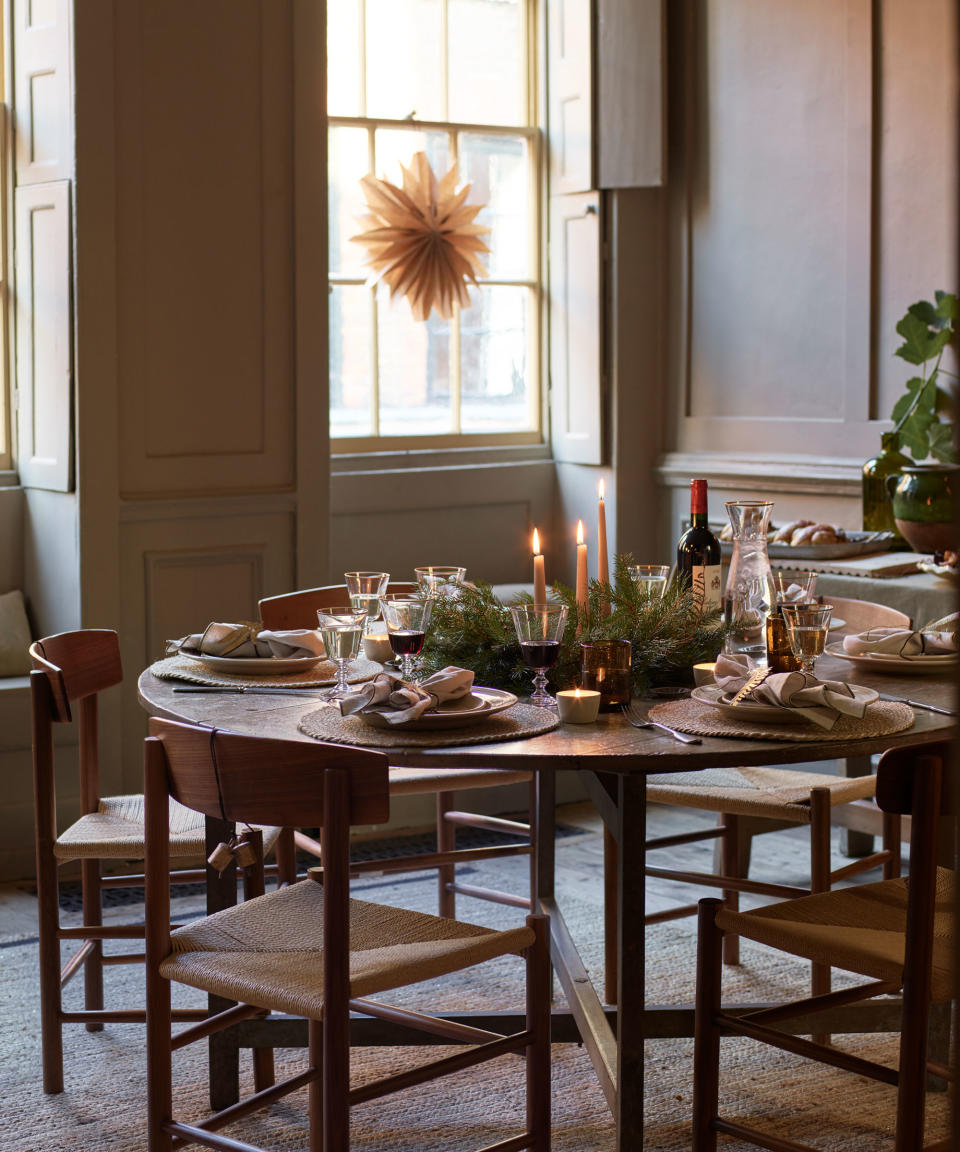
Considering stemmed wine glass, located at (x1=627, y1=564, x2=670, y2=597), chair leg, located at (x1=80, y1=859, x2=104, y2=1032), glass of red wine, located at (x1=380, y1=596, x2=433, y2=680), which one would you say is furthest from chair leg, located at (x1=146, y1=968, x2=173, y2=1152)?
stemmed wine glass, located at (x1=627, y1=564, x2=670, y2=597)

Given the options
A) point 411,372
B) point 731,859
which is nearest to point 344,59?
point 411,372

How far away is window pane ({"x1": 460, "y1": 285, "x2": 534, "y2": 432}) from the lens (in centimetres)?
515

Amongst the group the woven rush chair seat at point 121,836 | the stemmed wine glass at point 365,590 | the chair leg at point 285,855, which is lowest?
the chair leg at point 285,855

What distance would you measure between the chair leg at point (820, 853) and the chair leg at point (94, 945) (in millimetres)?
1435

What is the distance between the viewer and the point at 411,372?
5016 mm

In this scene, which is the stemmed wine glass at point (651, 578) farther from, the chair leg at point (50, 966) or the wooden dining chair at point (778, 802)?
the chair leg at point (50, 966)

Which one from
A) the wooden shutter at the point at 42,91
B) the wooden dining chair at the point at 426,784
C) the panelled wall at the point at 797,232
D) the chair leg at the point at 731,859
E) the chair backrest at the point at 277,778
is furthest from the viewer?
the panelled wall at the point at 797,232

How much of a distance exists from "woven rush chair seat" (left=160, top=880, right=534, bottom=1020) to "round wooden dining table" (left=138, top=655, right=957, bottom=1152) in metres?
0.25

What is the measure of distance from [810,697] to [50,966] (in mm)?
1492

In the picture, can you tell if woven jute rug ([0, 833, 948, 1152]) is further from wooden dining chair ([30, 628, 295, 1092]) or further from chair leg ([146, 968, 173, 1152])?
chair leg ([146, 968, 173, 1152])

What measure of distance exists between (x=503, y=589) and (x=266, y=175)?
1538 millimetres

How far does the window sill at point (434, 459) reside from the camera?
4.83 m

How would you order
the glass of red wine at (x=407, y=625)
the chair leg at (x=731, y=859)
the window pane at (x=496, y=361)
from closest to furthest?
the glass of red wine at (x=407, y=625), the chair leg at (x=731, y=859), the window pane at (x=496, y=361)

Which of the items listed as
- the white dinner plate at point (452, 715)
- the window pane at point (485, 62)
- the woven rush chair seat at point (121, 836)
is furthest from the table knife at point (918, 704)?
the window pane at point (485, 62)
